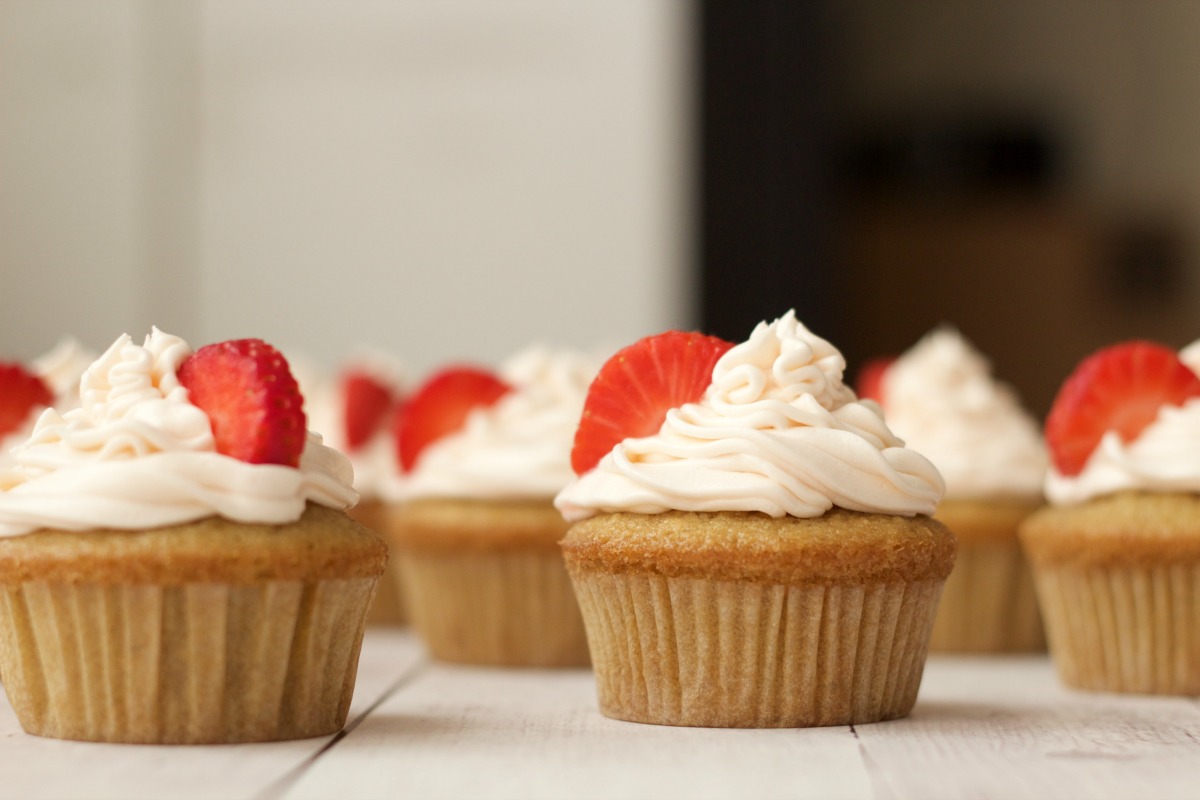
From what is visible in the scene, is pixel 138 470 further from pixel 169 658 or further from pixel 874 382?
pixel 874 382

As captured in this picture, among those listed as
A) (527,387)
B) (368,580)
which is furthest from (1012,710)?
(527,387)

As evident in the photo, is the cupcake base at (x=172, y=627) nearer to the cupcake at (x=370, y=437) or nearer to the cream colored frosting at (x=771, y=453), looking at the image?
the cream colored frosting at (x=771, y=453)

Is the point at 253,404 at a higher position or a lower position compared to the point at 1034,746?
higher

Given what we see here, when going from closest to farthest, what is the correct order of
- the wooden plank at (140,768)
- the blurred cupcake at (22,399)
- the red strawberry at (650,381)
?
the wooden plank at (140,768) < the red strawberry at (650,381) < the blurred cupcake at (22,399)

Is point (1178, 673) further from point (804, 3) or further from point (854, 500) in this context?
point (804, 3)

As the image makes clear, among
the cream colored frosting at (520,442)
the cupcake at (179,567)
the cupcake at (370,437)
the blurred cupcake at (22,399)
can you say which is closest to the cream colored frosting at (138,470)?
the cupcake at (179,567)

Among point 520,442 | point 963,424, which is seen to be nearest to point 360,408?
point 520,442

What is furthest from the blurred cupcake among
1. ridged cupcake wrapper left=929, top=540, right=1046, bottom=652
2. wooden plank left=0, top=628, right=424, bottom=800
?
ridged cupcake wrapper left=929, top=540, right=1046, bottom=652
